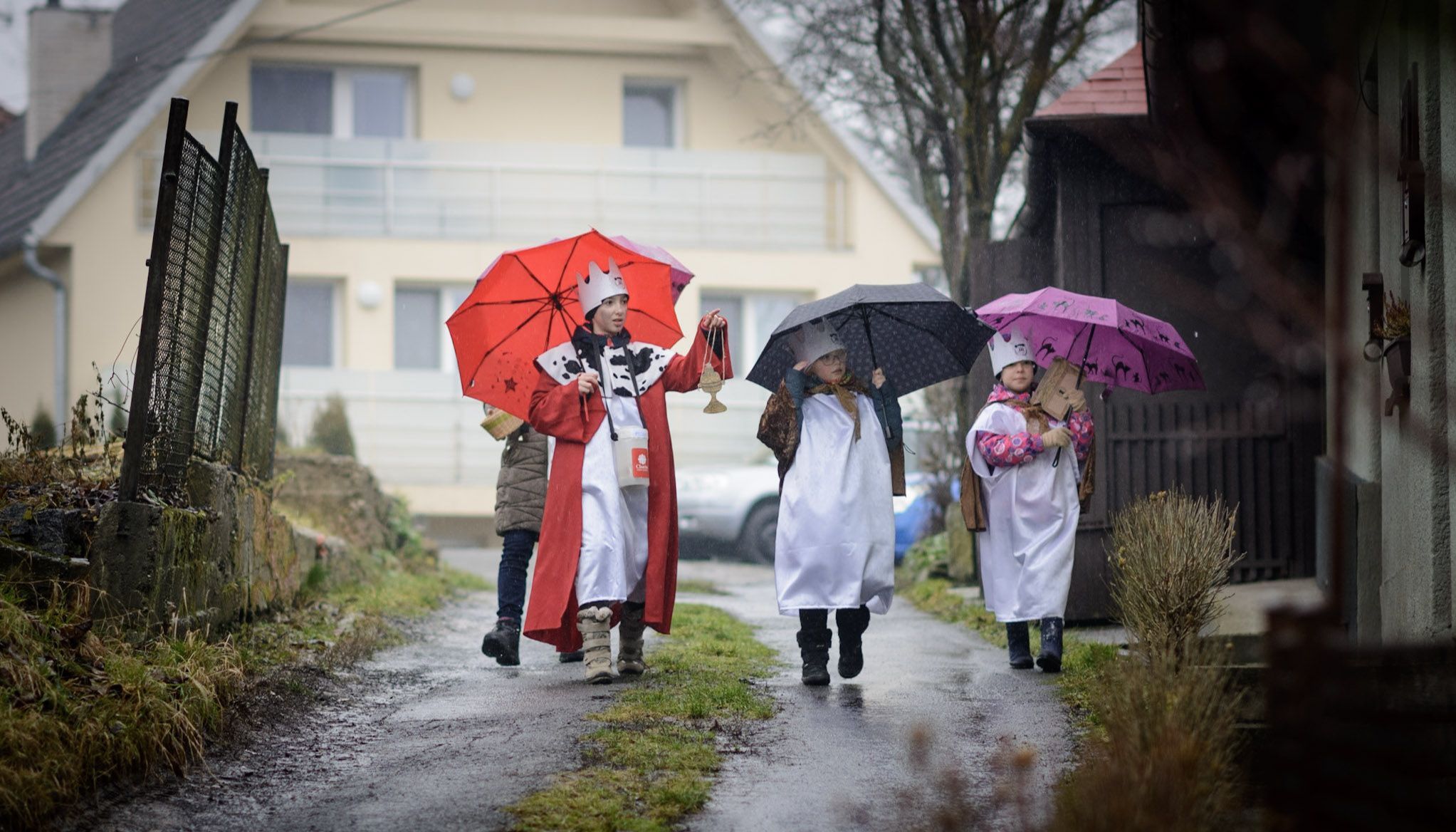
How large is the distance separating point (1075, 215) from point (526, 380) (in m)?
3.99

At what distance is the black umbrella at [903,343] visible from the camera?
781 cm

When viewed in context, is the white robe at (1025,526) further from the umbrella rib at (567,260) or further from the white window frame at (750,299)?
the white window frame at (750,299)

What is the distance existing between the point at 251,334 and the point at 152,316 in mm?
2870

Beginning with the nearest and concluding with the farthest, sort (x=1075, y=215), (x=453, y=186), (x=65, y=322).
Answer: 1. (x=1075, y=215)
2. (x=65, y=322)
3. (x=453, y=186)

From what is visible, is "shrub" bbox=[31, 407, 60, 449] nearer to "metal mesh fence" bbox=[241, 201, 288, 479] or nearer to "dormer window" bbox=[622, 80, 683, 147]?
"metal mesh fence" bbox=[241, 201, 288, 479]

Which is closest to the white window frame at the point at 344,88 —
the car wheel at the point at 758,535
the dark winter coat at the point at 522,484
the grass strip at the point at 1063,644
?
the car wheel at the point at 758,535

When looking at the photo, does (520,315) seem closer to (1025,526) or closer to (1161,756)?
(1025,526)

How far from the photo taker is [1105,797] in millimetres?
3793

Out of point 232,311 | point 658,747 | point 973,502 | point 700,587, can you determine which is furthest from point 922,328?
point 700,587

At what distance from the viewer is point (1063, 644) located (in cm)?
859

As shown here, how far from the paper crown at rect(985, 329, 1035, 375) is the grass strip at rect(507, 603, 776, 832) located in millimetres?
1916

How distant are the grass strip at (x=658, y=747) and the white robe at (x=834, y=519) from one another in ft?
1.80

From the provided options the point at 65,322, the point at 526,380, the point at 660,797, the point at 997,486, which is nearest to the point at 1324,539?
the point at 997,486

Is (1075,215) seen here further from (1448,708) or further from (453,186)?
(453,186)
